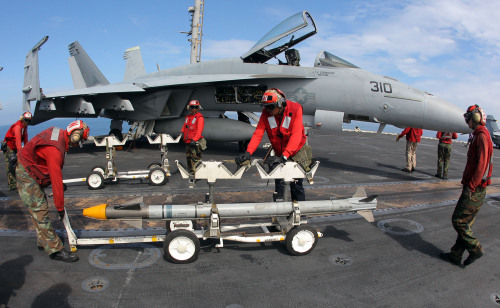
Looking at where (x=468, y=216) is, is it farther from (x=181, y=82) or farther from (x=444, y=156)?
(x=181, y=82)

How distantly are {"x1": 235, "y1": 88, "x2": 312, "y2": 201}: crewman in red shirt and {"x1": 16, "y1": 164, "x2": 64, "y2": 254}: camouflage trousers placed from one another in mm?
2403

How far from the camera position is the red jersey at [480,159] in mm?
3617

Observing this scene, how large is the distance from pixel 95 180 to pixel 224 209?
15.0 feet

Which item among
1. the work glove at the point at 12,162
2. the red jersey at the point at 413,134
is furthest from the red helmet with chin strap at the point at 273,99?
the red jersey at the point at 413,134

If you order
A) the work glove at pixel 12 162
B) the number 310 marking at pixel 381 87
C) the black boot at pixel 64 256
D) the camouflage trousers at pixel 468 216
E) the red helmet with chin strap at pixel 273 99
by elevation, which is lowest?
the black boot at pixel 64 256

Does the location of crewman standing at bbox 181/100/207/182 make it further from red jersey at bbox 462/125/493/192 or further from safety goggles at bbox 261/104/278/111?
red jersey at bbox 462/125/493/192

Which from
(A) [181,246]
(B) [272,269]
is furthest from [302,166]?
(A) [181,246]

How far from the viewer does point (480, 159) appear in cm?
364

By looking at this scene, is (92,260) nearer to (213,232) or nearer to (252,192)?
(213,232)

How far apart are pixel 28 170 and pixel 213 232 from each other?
229 centimetres

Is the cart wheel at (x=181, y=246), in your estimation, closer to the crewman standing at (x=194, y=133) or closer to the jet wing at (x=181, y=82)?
the crewman standing at (x=194, y=133)

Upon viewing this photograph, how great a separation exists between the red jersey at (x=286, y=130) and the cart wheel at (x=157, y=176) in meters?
3.66

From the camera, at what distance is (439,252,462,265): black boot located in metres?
3.89

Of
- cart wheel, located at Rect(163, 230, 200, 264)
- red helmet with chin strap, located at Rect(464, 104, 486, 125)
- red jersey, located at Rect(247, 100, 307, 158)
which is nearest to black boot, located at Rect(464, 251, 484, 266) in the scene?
red helmet with chin strap, located at Rect(464, 104, 486, 125)
